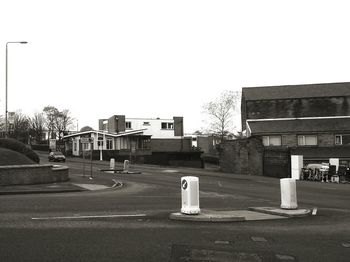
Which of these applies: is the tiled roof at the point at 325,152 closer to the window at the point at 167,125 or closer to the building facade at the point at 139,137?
the building facade at the point at 139,137

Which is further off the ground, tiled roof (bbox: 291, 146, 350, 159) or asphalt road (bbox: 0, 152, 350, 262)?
tiled roof (bbox: 291, 146, 350, 159)

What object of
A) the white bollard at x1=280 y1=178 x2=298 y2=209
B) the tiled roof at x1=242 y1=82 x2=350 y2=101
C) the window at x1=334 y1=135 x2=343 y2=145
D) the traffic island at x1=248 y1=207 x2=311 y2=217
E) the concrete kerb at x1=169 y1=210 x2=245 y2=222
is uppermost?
the tiled roof at x1=242 y1=82 x2=350 y2=101

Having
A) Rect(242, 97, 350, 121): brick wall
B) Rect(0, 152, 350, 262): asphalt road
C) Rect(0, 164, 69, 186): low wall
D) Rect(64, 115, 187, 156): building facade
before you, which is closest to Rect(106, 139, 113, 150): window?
Rect(64, 115, 187, 156): building facade

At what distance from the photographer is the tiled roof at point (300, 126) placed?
56219 millimetres

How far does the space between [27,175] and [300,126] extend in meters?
39.9

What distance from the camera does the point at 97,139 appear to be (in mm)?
79812

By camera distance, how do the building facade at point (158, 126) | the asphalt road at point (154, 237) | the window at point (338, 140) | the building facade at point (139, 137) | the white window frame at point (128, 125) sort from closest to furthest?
the asphalt road at point (154, 237), the window at point (338, 140), the building facade at point (139, 137), the building facade at point (158, 126), the white window frame at point (128, 125)

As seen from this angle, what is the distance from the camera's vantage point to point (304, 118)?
60812mm

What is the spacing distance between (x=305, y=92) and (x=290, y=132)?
919cm

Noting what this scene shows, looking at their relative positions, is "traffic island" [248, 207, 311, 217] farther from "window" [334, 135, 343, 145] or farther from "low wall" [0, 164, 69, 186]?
"window" [334, 135, 343, 145]

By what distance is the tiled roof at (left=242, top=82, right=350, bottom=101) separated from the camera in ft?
203

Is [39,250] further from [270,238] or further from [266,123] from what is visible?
[266,123]

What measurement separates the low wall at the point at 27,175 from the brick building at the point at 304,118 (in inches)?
1247

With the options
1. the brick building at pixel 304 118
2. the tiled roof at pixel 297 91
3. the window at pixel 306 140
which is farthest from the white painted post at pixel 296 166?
the tiled roof at pixel 297 91
